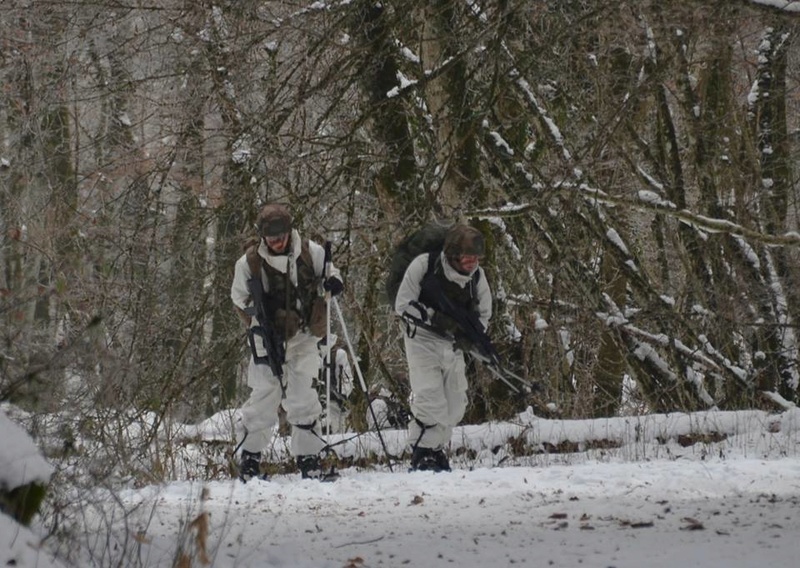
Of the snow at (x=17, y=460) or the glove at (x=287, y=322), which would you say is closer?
the snow at (x=17, y=460)

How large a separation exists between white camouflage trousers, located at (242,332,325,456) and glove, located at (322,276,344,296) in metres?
0.40

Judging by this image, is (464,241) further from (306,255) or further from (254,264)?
(254,264)

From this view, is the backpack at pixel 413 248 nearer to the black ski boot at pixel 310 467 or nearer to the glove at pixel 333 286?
the glove at pixel 333 286

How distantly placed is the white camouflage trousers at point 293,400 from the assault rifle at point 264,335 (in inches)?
5.3

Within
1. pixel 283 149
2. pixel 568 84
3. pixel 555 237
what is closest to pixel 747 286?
pixel 555 237

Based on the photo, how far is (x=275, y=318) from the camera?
9.07m

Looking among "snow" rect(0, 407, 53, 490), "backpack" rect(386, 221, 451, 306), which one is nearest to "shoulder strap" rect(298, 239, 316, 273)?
"backpack" rect(386, 221, 451, 306)

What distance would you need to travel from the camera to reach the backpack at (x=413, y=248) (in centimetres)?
939

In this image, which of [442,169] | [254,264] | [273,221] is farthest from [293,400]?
[442,169]

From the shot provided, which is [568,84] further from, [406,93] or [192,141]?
[192,141]

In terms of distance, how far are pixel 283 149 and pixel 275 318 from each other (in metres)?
2.04

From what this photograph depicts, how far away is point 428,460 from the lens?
9148mm

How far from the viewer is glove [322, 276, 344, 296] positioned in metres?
9.17

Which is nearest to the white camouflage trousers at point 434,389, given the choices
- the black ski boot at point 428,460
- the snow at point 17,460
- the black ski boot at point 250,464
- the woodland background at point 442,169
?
the black ski boot at point 428,460
